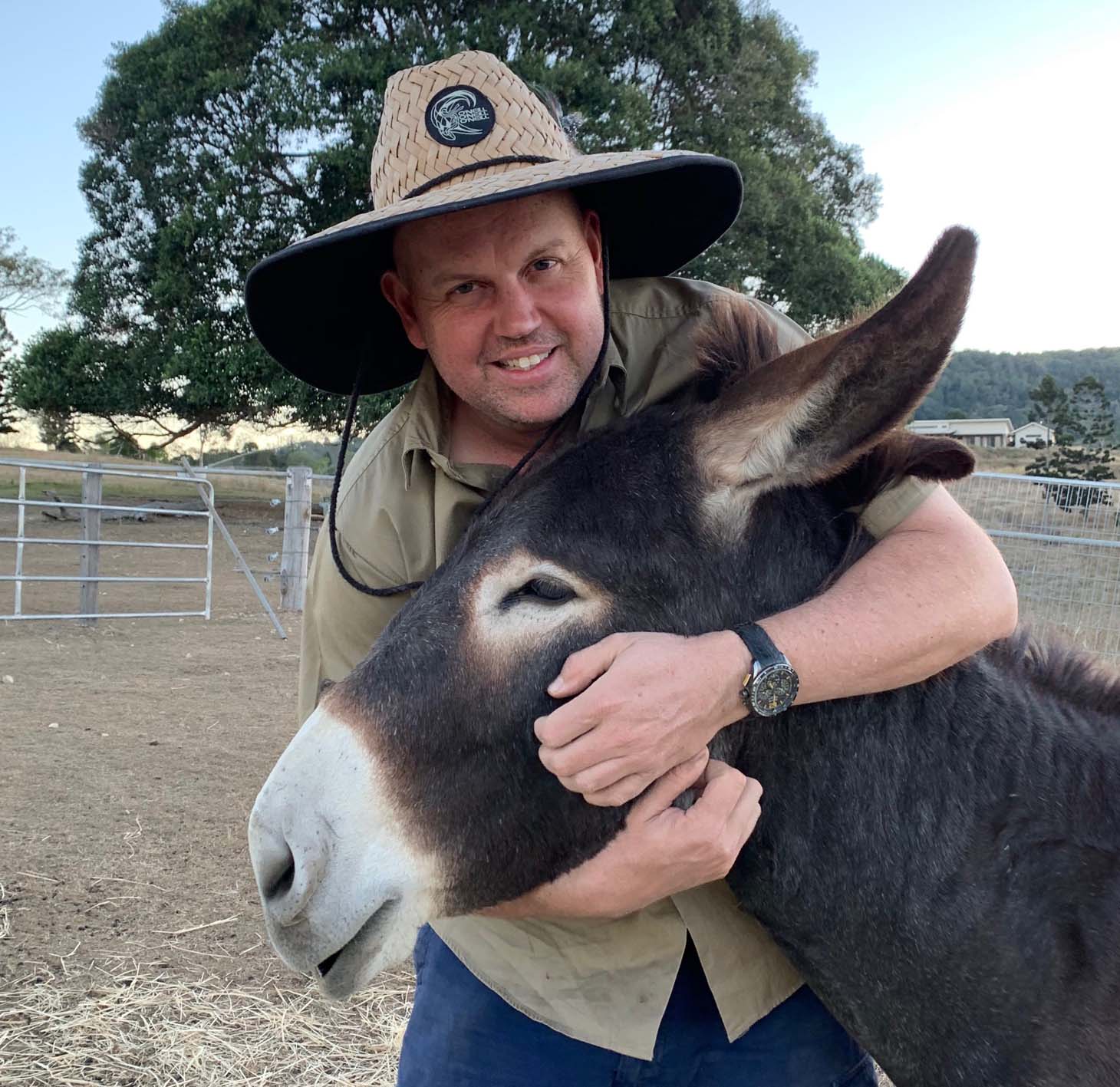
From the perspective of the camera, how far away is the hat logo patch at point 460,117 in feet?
6.86

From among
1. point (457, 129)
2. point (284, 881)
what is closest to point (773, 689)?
point (284, 881)

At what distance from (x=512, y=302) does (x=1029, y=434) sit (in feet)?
105

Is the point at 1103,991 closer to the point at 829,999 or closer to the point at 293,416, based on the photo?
the point at 829,999

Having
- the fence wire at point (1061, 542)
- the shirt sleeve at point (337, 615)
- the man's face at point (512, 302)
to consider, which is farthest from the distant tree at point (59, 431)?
the man's face at point (512, 302)

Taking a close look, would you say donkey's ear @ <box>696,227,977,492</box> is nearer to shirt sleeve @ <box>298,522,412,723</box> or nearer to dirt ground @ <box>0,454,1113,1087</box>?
shirt sleeve @ <box>298,522,412,723</box>

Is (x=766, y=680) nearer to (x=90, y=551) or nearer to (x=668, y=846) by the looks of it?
(x=668, y=846)

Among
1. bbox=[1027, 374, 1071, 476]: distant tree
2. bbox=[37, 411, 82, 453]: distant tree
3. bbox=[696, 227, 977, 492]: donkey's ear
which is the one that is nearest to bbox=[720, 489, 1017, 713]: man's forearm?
bbox=[696, 227, 977, 492]: donkey's ear

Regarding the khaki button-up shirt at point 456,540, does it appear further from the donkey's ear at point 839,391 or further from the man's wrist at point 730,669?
the man's wrist at point 730,669

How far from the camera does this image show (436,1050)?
84.4 inches

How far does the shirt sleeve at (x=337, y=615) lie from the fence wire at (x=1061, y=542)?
830 centimetres

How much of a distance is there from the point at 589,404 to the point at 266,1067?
119 inches

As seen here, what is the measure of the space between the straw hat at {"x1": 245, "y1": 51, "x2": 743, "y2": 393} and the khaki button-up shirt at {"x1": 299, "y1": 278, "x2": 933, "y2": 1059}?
0.59 feet

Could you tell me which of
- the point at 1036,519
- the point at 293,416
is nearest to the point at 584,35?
the point at 293,416

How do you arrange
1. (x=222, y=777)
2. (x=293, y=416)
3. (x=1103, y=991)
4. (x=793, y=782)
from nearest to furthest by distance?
1. (x=1103, y=991)
2. (x=793, y=782)
3. (x=222, y=777)
4. (x=293, y=416)
